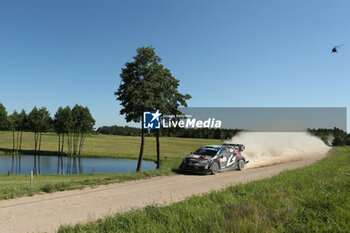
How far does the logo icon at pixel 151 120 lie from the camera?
25.7 meters

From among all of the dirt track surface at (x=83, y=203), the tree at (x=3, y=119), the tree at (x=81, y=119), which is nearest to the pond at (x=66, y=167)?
the tree at (x=3, y=119)

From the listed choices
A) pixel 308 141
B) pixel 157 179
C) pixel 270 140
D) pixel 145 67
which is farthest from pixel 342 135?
pixel 157 179

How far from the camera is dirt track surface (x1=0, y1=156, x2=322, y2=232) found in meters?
6.28

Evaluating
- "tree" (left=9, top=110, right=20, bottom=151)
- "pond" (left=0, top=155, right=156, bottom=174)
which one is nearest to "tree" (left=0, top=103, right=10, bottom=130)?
"tree" (left=9, top=110, right=20, bottom=151)

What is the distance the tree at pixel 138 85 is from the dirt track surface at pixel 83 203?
13679 mm

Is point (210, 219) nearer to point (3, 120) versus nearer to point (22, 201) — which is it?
point (22, 201)

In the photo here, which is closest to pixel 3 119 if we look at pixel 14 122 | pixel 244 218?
pixel 14 122

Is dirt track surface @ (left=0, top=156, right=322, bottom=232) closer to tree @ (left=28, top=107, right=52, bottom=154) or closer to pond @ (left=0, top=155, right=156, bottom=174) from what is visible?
pond @ (left=0, top=155, right=156, bottom=174)

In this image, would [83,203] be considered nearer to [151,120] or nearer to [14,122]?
[151,120]

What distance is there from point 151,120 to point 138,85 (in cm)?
432

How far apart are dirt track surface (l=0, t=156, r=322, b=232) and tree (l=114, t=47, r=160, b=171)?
13679 mm

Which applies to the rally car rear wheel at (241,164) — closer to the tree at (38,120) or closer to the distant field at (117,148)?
the distant field at (117,148)

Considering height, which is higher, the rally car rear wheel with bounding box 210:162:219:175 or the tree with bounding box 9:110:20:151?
the tree with bounding box 9:110:20:151

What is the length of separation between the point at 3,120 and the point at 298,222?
6609 cm
